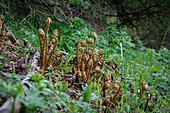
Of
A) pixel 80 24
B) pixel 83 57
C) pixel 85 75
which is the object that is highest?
pixel 80 24

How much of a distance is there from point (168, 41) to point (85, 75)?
734cm

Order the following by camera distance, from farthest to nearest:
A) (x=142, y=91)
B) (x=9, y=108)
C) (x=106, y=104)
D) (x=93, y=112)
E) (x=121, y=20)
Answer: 1. (x=121, y=20)
2. (x=142, y=91)
3. (x=106, y=104)
4. (x=93, y=112)
5. (x=9, y=108)

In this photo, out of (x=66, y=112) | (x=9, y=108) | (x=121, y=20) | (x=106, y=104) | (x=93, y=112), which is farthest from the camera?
(x=121, y=20)

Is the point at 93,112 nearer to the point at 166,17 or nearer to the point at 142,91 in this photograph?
the point at 142,91

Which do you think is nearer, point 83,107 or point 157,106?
point 83,107

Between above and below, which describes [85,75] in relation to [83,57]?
below

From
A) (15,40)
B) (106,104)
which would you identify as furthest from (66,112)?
(15,40)

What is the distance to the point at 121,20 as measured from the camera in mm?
6527

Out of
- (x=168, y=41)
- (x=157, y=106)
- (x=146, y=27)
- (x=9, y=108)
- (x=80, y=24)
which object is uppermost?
(x=146, y=27)

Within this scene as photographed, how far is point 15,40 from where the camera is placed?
1.88m

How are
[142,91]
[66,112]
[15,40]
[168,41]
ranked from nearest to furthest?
1. [66,112]
2. [142,91]
3. [15,40]
4. [168,41]

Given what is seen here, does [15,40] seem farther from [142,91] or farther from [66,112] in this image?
[142,91]

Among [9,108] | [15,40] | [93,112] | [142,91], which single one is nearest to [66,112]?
[93,112]

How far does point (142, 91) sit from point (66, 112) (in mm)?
1034
